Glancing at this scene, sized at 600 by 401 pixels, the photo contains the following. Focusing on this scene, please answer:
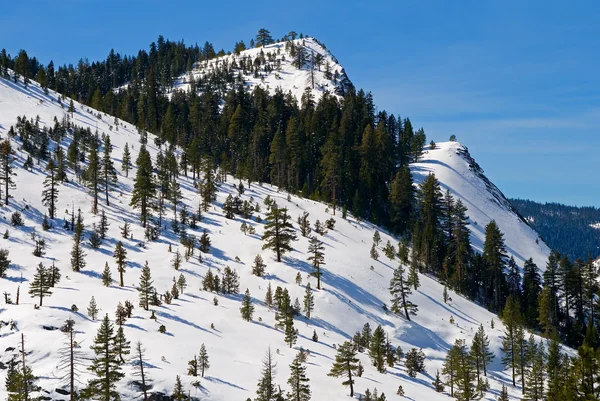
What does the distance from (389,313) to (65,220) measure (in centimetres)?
3926

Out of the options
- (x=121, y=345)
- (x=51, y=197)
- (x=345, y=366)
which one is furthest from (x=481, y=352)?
(x=51, y=197)

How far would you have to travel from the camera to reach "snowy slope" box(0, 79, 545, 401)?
3209 cm

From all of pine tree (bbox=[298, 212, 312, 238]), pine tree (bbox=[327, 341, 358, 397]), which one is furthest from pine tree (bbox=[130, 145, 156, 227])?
pine tree (bbox=[327, 341, 358, 397])

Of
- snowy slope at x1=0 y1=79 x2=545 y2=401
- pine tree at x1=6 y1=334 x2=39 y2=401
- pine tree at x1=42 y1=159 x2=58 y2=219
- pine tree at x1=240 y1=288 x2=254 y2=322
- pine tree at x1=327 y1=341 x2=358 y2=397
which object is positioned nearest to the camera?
pine tree at x1=6 y1=334 x2=39 y2=401

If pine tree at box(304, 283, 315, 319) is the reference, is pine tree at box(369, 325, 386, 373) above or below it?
below

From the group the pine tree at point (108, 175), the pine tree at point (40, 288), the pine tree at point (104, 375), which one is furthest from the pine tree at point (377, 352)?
the pine tree at point (108, 175)

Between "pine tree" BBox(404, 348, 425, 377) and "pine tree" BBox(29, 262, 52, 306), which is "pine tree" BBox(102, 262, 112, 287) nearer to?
"pine tree" BBox(29, 262, 52, 306)

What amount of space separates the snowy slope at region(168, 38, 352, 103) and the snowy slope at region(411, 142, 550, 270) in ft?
121

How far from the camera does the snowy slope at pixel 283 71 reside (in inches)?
5778

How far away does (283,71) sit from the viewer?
6334 inches

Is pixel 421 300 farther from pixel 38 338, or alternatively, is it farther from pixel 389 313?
pixel 38 338

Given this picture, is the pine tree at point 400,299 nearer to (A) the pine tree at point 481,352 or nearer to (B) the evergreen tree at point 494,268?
(A) the pine tree at point 481,352

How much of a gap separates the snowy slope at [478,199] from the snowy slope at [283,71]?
36900 millimetres

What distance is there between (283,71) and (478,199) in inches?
3131
